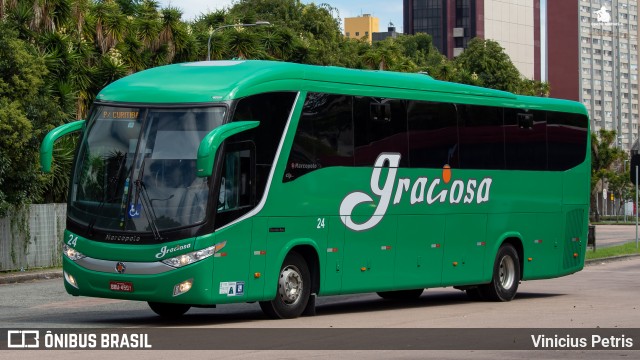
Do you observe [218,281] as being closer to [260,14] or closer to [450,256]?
[450,256]

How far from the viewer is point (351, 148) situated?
1858cm

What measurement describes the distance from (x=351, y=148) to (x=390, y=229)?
1.68 metres

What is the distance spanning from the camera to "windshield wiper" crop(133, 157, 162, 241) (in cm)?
1588

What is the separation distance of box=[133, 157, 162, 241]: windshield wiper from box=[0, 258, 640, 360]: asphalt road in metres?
1.25

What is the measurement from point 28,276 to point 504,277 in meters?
12.6

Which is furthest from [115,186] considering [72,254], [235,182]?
[235,182]

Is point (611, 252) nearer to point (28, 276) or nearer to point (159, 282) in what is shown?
point (28, 276)

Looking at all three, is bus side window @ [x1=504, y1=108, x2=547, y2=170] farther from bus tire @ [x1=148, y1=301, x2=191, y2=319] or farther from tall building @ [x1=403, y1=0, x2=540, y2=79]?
tall building @ [x1=403, y1=0, x2=540, y2=79]

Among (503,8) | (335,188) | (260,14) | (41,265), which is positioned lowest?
(41,265)

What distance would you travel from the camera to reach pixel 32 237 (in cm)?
3275

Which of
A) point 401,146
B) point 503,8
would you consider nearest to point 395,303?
point 401,146

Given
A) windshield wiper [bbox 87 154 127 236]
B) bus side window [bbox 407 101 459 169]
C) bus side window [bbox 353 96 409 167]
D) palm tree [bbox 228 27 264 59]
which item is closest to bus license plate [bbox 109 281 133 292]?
windshield wiper [bbox 87 154 127 236]

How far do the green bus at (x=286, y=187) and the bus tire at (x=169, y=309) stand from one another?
20 millimetres

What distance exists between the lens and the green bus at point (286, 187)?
52.4 ft
